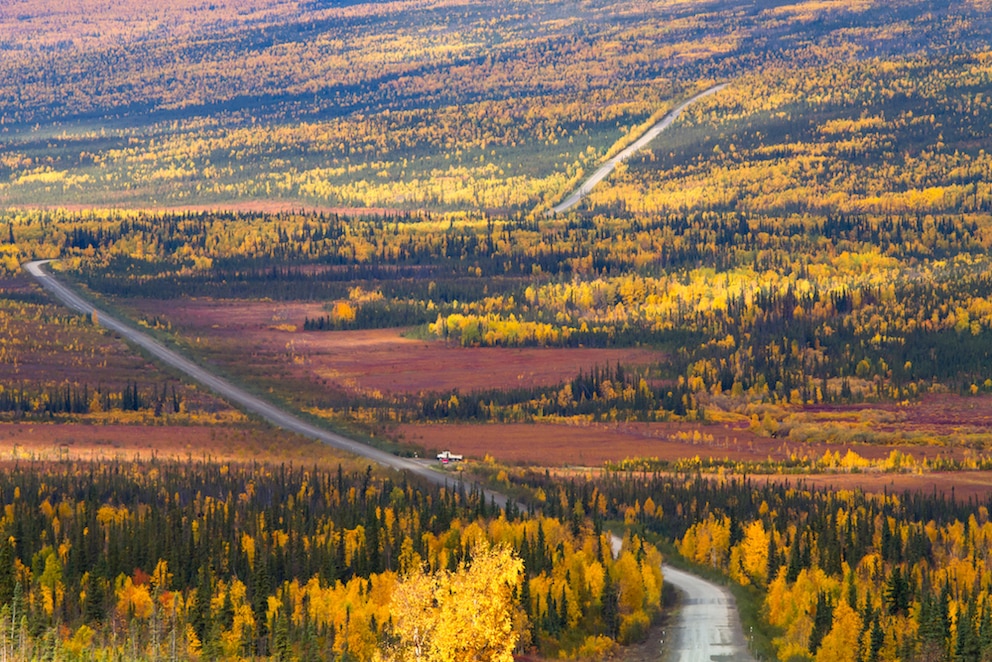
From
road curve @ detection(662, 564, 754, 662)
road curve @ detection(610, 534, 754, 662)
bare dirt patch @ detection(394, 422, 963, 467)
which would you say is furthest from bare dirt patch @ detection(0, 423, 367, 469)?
road curve @ detection(662, 564, 754, 662)

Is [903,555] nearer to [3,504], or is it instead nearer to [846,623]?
[846,623]

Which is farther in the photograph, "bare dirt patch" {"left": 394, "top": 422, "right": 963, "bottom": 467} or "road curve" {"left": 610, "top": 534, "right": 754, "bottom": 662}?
"bare dirt patch" {"left": 394, "top": 422, "right": 963, "bottom": 467}

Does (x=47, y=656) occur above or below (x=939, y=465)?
above

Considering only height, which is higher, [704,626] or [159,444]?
[704,626]

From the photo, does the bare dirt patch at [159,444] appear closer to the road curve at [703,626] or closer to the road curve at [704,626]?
the road curve at [703,626]

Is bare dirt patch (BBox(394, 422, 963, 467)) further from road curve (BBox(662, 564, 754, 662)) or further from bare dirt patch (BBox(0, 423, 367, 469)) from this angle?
road curve (BBox(662, 564, 754, 662))

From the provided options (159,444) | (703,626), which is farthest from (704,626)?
(159,444)

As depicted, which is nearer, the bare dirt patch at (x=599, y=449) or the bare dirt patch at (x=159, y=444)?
Result: the bare dirt patch at (x=159, y=444)

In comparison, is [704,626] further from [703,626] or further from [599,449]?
[599,449]

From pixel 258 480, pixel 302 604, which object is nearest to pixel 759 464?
pixel 258 480

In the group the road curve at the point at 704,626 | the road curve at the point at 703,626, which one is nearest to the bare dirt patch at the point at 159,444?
the road curve at the point at 703,626

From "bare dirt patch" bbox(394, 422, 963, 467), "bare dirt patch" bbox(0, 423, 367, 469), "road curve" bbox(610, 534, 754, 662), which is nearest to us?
"road curve" bbox(610, 534, 754, 662)
